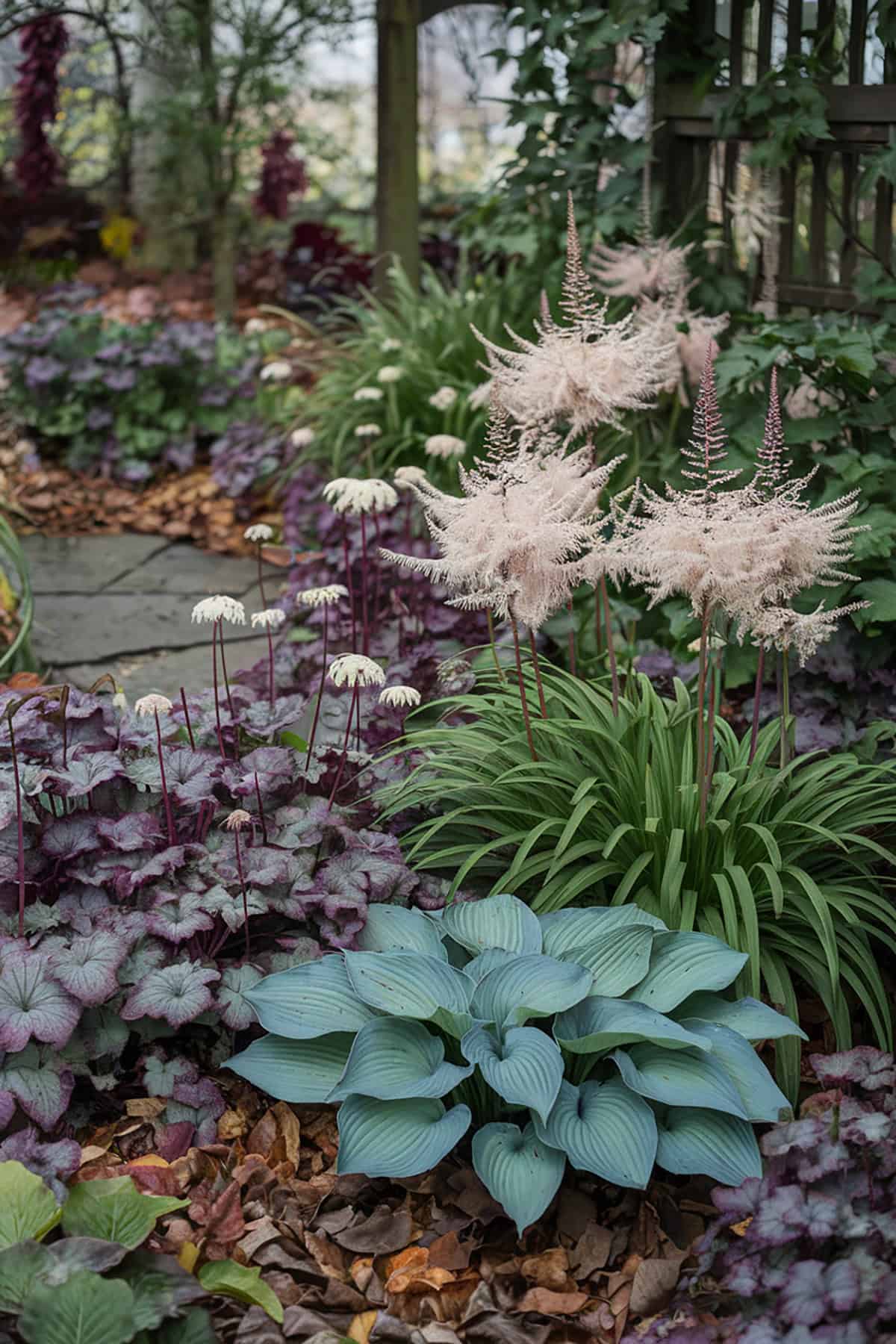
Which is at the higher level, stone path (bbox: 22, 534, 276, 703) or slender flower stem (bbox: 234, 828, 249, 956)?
slender flower stem (bbox: 234, 828, 249, 956)

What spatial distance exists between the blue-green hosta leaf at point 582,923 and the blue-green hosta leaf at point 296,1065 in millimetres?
387

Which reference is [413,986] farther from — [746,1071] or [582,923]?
[746,1071]

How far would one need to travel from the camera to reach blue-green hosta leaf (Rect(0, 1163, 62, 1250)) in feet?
5.99

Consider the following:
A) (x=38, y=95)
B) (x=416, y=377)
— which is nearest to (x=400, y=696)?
(x=416, y=377)

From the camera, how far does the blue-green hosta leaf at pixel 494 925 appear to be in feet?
7.49

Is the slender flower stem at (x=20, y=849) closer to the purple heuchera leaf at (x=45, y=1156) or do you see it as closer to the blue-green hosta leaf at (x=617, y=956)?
the purple heuchera leaf at (x=45, y=1156)

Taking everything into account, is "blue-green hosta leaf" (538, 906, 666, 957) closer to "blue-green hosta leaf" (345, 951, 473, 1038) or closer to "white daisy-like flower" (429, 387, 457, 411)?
"blue-green hosta leaf" (345, 951, 473, 1038)

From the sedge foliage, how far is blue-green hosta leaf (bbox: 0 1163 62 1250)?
90cm

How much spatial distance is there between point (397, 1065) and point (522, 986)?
0.77ft

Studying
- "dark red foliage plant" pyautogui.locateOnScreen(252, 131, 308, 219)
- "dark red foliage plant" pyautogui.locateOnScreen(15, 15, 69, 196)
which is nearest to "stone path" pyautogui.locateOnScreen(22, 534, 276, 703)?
"dark red foliage plant" pyautogui.locateOnScreen(15, 15, 69, 196)

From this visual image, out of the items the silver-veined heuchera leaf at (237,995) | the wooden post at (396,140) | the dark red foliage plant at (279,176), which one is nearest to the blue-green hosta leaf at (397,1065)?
the silver-veined heuchera leaf at (237,995)

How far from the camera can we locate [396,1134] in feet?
6.70

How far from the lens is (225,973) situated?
2.31 metres

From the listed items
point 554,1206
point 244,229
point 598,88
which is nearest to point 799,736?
point 554,1206
